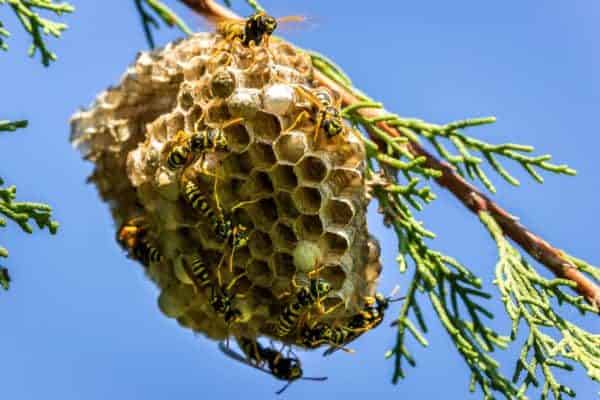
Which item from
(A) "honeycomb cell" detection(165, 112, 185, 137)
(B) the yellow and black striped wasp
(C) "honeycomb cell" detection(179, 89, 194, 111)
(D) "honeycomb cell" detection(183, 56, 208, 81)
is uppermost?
(D) "honeycomb cell" detection(183, 56, 208, 81)

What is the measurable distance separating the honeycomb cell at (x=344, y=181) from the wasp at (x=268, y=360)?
693 mm

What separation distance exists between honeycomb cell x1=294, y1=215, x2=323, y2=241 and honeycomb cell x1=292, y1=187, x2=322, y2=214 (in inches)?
1.4

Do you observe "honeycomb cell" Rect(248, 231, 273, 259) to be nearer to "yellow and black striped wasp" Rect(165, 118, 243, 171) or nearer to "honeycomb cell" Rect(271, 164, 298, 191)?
Answer: "honeycomb cell" Rect(271, 164, 298, 191)

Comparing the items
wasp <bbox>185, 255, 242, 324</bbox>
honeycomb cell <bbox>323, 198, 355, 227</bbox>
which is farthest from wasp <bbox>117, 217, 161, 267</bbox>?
honeycomb cell <bbox>323, 198, 355, 227</bbox>

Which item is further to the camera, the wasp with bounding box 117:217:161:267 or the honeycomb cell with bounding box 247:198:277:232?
the wasp with bounding box 117:217:161:267

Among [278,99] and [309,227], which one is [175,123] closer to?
[278,99]

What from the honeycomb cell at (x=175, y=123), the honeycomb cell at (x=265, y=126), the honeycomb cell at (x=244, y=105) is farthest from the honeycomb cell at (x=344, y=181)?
the honeycomb cell at (x=175, y=123)

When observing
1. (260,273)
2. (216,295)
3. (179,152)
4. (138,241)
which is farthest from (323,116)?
(138,241)

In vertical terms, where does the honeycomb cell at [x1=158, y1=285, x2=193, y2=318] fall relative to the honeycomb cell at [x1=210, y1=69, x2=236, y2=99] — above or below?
below

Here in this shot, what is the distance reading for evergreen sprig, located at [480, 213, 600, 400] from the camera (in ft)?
12.4

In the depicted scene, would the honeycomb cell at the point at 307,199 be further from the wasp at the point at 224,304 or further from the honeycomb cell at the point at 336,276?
the wasp at the point at 224,304

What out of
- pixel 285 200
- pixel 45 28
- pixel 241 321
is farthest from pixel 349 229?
pixel 45 28

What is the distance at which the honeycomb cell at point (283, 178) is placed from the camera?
371cm

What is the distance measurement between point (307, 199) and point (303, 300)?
1.11 feet
